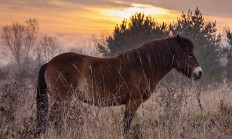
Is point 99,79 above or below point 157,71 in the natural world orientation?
below

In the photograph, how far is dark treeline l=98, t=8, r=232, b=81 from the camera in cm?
1883

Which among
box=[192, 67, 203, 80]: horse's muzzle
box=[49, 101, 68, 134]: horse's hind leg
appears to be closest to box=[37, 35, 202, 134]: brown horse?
box=[49, 101, 68, 134]: horse's hind leg

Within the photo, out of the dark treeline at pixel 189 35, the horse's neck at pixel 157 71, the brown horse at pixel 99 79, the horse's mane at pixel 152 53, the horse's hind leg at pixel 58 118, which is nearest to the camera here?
the horse's hind leg at pixel 58 118

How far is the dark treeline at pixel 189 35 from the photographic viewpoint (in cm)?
1883

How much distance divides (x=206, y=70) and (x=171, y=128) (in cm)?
1437

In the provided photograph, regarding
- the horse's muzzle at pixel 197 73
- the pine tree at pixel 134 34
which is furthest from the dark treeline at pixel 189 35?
the horse's muzzle at pixel 197 73

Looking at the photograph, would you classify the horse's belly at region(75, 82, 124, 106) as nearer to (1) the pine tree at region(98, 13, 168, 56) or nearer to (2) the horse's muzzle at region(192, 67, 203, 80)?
(2) the horse's muzzle at region(192, 67, 203, 80)

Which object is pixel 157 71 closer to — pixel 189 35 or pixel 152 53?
pixel 152 53

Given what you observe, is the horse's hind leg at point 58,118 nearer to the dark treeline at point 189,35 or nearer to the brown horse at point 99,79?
the brown horse at point 99,79

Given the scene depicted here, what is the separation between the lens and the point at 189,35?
66.3 ft

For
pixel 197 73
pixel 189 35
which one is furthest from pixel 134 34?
pixel 197 73

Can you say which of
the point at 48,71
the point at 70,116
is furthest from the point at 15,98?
the point at 70,116

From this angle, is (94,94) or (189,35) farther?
(189,35)

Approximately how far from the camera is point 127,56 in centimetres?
596
